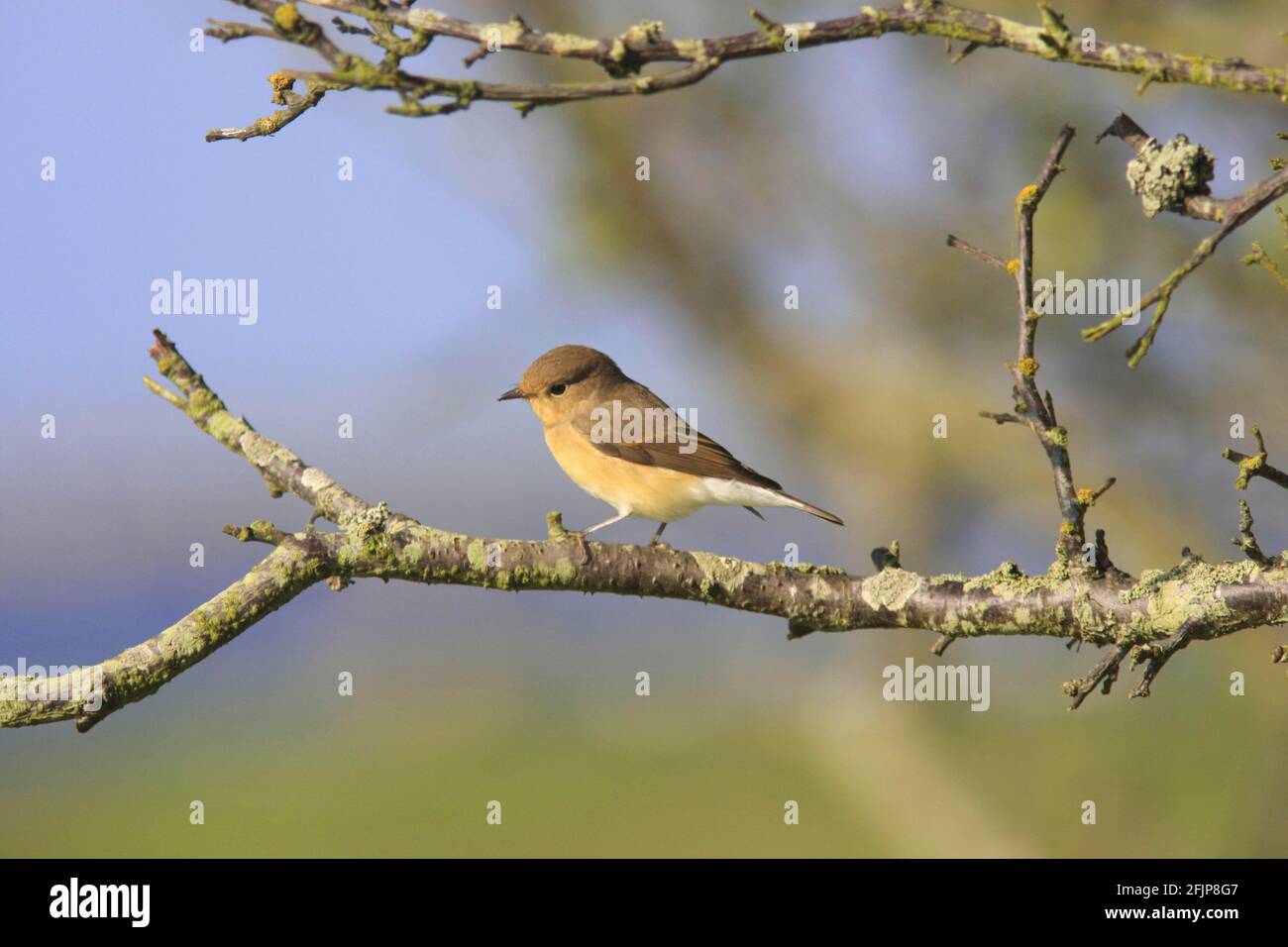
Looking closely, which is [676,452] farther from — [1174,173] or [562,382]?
[1174,173]

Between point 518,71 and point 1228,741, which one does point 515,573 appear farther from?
point 1228,741

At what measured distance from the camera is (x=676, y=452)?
7.10 m

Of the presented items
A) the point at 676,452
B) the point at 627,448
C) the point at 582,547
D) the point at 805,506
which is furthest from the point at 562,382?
the point at 582,547

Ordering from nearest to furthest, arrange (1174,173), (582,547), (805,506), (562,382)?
(1174,173) < (582,547) < (805,506) < (562,382)

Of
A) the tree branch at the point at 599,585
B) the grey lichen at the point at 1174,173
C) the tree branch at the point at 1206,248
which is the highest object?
the grey lichen at the point at 1174,173

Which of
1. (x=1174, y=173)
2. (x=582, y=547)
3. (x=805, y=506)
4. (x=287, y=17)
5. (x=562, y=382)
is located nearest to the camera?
(x=287, y=17)

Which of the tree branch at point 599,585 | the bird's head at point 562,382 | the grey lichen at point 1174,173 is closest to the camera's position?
the grey lichen at point 1174,173

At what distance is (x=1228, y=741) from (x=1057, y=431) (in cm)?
1233

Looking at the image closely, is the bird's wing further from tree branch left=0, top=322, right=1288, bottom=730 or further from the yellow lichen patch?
the yellow lichen patch

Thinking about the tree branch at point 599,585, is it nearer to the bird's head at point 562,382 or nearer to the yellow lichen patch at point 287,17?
the yellow lichen patch at point 287,17

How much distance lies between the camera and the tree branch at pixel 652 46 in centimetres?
299

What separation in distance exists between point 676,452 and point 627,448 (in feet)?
0.97

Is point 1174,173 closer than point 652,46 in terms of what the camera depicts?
No

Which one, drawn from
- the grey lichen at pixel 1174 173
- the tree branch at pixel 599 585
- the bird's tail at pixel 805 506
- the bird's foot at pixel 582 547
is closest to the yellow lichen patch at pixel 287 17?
the tree branch at pixel 599 585
